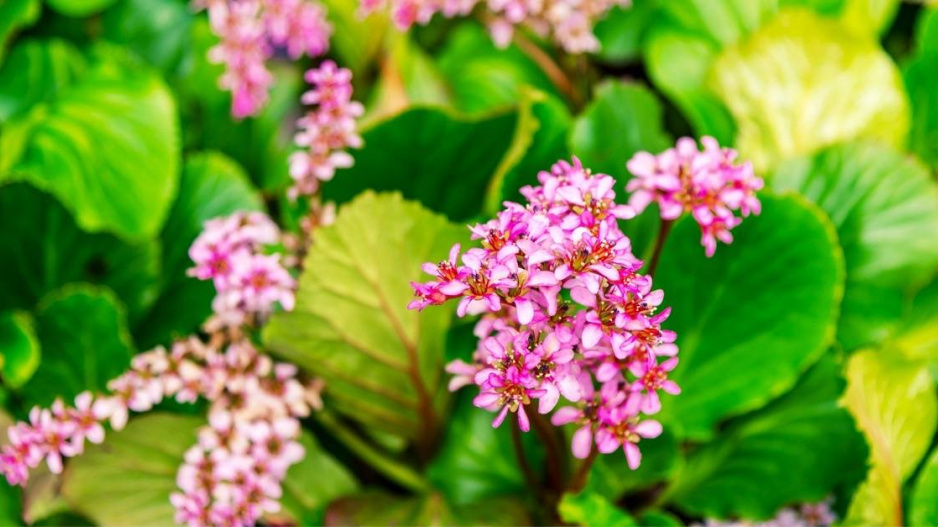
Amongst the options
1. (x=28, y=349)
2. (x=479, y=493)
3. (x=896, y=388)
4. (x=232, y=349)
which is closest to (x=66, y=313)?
(x=28, y=349)

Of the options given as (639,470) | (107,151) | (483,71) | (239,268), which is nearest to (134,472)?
(239,268)

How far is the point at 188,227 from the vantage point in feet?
3.43

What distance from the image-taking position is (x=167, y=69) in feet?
4.13

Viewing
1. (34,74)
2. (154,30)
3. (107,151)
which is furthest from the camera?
(154,30)

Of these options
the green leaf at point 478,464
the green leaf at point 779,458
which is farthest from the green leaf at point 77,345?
the green leaf at point 779,458

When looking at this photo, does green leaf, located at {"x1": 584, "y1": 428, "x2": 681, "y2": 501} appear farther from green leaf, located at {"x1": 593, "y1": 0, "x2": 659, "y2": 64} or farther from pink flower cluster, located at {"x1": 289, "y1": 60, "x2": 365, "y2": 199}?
green leaf, located at {"x1": 593, "y1": 0, "x2": 659, "y2": 64}

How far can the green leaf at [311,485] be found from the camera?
2.90 feet

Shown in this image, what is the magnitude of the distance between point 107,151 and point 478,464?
1.78 ft

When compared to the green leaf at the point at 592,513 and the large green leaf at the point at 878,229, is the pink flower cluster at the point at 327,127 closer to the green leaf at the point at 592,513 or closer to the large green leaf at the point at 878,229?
the green leaf at the point at 592,513

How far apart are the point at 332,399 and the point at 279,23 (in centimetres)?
45

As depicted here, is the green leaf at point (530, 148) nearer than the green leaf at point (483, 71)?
Yes

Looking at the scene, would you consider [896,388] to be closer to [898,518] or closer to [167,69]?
[898,518]

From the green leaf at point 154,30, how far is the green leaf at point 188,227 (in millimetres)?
274

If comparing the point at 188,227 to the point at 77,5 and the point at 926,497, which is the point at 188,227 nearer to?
the point at 77,5
